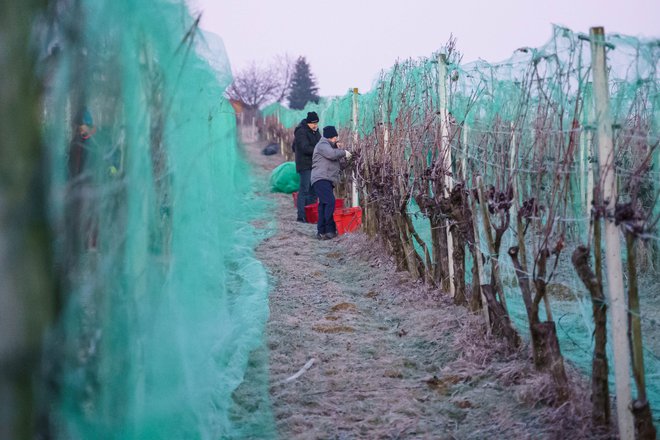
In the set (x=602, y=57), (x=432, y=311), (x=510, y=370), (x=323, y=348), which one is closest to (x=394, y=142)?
(x=432, y=311)

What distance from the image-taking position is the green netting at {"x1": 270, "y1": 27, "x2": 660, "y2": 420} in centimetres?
331

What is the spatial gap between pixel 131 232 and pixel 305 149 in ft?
22.8

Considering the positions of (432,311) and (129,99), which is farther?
(432,311)

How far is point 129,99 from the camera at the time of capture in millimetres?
2547

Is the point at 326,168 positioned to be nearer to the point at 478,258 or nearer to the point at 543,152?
the point at 478,258

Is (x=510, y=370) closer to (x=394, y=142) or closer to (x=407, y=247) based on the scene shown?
(x=407, y=247)

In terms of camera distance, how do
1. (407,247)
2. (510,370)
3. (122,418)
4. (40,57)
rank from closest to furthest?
(40,57)
(122,418)
(510,370)
(407,247)

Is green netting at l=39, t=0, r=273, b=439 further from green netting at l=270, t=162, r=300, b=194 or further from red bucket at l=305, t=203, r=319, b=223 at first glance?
green netting at l=270, t=162, r=300, b=194

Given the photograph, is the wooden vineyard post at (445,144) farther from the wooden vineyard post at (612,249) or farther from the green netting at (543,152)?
the wooden vineyard post at (612,249)

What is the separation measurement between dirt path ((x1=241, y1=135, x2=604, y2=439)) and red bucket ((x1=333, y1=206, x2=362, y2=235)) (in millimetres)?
2537

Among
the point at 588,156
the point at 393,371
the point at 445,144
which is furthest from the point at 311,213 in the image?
the point at 393,371

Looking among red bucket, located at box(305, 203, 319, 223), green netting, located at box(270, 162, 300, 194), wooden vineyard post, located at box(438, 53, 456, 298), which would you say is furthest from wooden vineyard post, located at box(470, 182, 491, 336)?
green netting, located at box(270, 162, 300, 194)

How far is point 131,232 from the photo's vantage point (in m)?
2.57

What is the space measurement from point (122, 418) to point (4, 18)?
134 centimetres
